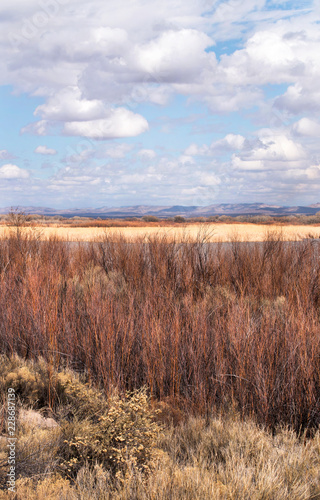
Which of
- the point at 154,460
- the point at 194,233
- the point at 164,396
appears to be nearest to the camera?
the point at 154,460

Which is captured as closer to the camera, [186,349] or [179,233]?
[186,349]

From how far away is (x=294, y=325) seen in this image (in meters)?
4.89

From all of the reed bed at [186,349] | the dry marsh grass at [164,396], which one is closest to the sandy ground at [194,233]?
the reed bed at [186,349]

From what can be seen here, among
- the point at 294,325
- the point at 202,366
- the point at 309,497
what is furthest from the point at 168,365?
the point at 309,497

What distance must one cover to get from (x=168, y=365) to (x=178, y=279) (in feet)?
12.1

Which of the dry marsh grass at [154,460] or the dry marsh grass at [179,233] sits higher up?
the dry marsh grass at [179,233]

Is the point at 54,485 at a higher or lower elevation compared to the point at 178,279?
lower

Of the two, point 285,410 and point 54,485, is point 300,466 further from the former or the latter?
point 54,485

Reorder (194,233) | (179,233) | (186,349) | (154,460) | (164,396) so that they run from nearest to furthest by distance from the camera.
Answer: (154,460) < (164,396) < (186,349) < (179,233) < (194,233)

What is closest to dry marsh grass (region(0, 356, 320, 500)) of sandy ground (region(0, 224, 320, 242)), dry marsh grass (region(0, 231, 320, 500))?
dry marsh grass (region(0, 231, 320, 500))

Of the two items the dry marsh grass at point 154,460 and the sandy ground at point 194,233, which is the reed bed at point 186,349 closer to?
the dry marsh grass at point 154,460

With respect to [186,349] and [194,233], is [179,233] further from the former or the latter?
[194,233]

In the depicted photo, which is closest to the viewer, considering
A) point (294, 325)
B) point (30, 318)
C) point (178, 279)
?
point (294, 325)

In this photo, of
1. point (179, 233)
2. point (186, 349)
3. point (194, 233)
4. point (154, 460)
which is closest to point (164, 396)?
point (186, 349)
